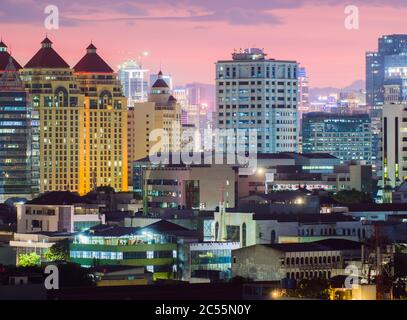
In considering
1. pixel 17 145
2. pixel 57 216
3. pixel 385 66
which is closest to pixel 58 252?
pixel 57 216

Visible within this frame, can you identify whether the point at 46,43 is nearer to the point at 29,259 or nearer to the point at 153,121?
the point at 153,121

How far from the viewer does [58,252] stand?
241ft

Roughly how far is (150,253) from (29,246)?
8669 mm

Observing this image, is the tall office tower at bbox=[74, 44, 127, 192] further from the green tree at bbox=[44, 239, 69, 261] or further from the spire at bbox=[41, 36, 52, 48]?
the green tree at bbox=[44, 239, 69, 261]

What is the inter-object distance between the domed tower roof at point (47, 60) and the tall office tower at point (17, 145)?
9.15 metres

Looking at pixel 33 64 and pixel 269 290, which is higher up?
pixel 33 64

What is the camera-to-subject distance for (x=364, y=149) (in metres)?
165

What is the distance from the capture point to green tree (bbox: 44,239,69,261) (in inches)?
2859

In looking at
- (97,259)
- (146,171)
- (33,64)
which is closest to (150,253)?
(97,259)

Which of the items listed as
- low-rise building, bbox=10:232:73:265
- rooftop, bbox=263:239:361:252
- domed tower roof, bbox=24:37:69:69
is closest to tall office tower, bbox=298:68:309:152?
domed tower roof, bbox=24:37:69:69

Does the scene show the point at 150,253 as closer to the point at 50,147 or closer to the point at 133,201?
the point at 133,201

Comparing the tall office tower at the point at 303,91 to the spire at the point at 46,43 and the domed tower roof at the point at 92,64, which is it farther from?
the spire at the point at 46,43

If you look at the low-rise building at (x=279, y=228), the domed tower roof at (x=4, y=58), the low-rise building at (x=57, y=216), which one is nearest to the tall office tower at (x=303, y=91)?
the domed tower roof at (x=4, y=58)

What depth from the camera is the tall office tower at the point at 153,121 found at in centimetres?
15488
